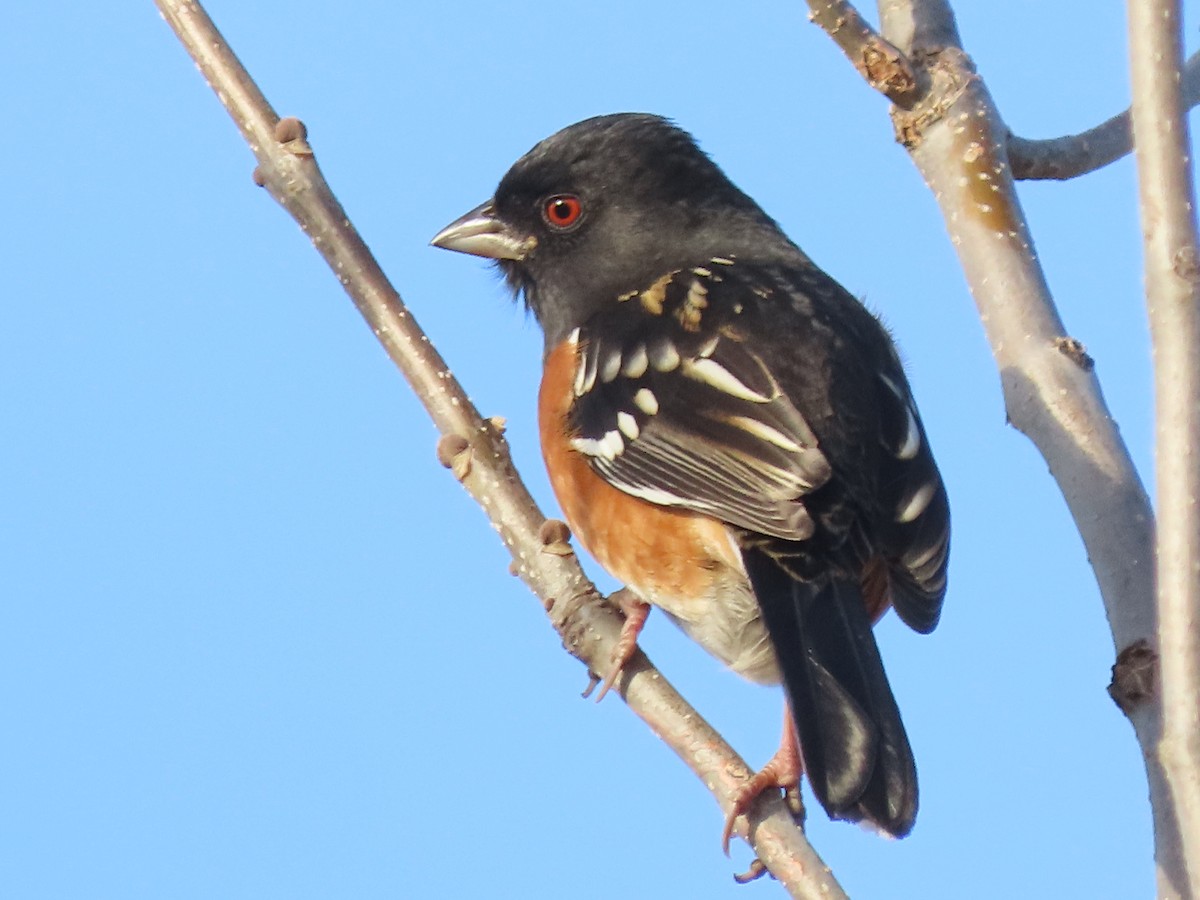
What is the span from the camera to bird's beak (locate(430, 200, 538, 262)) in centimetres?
338

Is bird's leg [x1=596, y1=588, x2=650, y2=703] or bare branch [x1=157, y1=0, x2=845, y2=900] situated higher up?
bare branch [x1=157, y1=0, x2=845, y2=900]

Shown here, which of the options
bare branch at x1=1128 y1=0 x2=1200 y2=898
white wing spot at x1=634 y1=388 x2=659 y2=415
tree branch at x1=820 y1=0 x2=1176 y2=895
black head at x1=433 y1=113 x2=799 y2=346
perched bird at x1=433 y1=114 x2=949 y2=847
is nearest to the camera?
bare branch at x1=1128 y1=0 x2=1200 y2=898

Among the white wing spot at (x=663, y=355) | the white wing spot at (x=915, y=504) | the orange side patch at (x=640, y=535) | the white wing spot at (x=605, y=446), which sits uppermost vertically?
the white wing spot at (x=663, y=355)

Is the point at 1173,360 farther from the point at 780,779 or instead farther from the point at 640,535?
the point at 640,535

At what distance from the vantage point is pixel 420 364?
8.00 feet

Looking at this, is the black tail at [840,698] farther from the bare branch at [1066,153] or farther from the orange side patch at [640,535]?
the bare branch at [1066,153]

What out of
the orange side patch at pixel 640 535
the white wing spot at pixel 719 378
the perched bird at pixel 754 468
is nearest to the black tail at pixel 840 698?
the perched bird at pixel 754 468

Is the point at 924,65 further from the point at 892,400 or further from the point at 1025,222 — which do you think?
the point at 892,400

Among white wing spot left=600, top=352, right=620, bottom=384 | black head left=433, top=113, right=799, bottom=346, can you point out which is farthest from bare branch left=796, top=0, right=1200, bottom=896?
black head left=433, top=113, right=799, bottom=346

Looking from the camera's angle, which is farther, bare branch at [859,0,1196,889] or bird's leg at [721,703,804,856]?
bird's leg at [721,703,804,856]

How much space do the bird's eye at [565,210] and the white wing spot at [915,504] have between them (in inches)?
42.0

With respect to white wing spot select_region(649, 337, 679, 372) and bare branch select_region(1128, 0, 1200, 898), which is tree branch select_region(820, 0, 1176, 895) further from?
white wing spot select_region(649, 337, 679, 372)

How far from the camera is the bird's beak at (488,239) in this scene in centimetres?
338

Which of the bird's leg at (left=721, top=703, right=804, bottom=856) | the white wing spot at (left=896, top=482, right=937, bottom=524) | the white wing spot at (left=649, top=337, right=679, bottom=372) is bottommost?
the bird's leg at (left=721, top=703, right=804, bottom=856)
